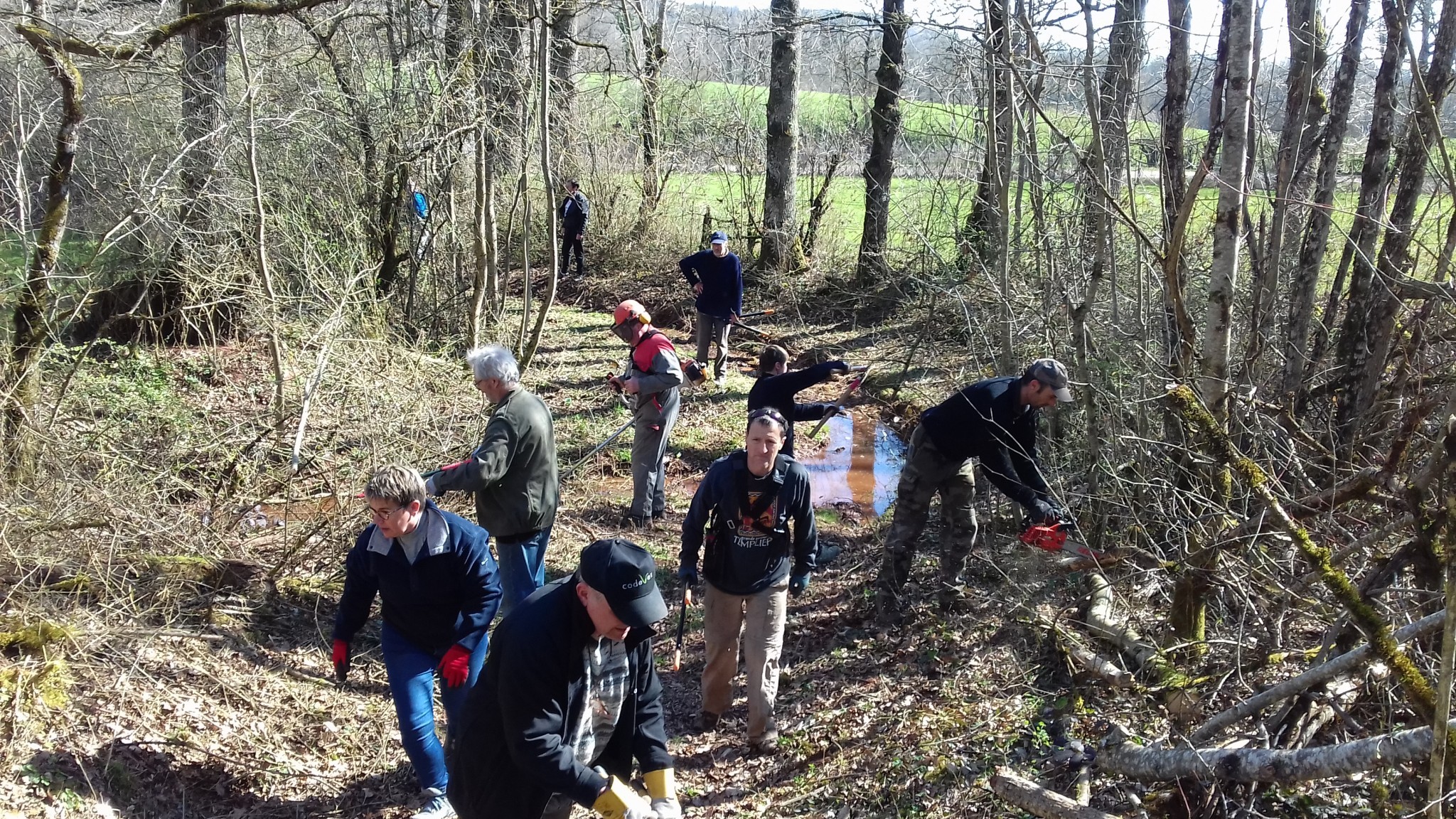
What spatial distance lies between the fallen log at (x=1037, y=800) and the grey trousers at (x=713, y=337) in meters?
8.59

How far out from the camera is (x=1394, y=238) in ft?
21.7

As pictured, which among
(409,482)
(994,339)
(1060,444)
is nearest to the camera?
(409,482)

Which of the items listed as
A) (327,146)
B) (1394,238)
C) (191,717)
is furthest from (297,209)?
(1394,238)

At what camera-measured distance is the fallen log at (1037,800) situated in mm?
3781

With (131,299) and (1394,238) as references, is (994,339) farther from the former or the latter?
(131,299)

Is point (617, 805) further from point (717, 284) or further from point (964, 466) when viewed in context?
point (717, 284)

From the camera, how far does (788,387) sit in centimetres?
704

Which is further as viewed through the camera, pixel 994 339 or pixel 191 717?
pixel 994 339

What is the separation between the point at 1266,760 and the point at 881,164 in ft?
45.6

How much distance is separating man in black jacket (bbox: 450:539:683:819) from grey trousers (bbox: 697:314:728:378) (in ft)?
30.2

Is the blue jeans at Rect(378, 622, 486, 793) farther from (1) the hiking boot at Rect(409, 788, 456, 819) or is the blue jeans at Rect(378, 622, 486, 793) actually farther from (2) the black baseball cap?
(2) the black baseball cap

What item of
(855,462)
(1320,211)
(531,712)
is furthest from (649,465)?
(531,712)

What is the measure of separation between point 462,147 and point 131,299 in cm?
386

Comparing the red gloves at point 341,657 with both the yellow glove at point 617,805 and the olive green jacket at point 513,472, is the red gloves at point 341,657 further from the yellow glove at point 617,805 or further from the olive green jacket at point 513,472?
the yellow glove at point 617,805
